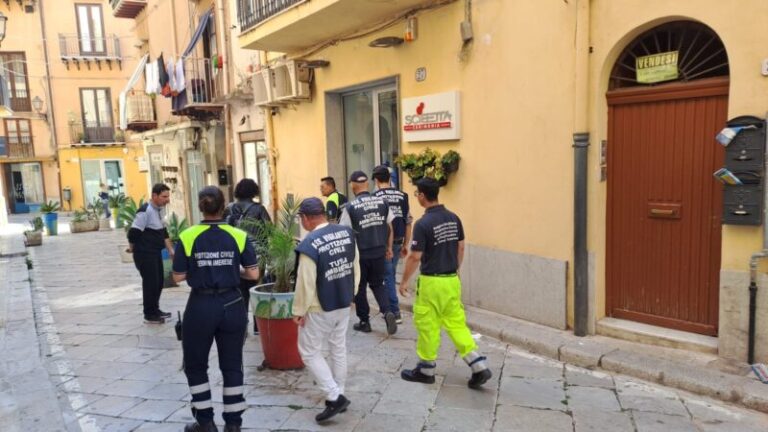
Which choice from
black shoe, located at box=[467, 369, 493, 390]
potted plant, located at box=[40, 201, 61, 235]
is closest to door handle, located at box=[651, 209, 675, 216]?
black shoe, located at box=[467, 369, 493, 390]

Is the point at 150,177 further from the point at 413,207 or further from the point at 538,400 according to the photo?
the point at 538,400

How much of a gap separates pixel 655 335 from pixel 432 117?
3.54 metres

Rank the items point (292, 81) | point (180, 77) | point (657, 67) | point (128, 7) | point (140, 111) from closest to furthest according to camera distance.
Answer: point (657, 67) → point (292, 81) → point (180, 77) → point (128, 7) → point (140, 111)

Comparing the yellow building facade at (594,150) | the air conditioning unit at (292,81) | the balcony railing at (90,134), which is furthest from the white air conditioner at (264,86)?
the balcony railing at (90,134)

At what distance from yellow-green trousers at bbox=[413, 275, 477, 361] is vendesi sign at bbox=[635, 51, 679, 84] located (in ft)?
8.41

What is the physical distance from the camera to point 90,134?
3069 centimetres

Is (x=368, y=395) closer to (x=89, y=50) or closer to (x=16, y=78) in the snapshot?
(x=89, y=50)

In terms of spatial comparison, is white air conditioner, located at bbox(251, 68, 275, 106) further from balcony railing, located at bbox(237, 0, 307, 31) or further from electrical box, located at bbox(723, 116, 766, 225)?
electrical box, located at bbox(723, 116, 766, 225)

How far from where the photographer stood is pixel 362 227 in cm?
555

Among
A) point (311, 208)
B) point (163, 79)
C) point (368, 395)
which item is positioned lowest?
point (368, 395)

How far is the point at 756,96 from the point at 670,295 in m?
1.86

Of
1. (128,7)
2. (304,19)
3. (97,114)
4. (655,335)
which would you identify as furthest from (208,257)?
(97,114)

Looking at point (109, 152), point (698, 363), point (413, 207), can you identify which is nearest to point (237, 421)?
point (698, 363)

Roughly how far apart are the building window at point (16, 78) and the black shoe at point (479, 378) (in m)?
33.3
